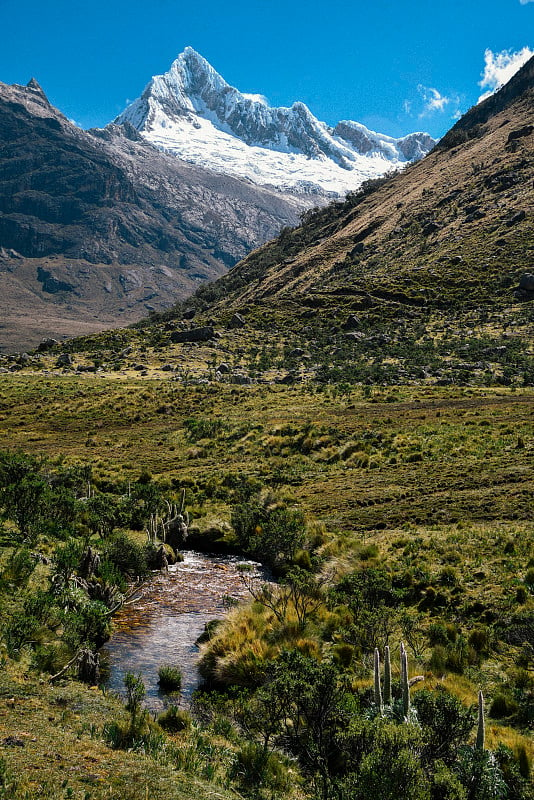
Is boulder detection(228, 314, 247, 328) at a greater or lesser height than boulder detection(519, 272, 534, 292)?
lesser

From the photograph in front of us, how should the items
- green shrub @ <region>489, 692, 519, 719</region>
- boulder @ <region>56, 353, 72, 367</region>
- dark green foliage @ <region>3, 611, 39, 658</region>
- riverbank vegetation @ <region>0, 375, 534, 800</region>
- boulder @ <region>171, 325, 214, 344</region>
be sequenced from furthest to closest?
1. boulder @ <region>171, 325, 214, 344</region>
2. boulder @ <region>56, 353, 72, 367</region>
3. dark green foliage @ <region>3, 611, 39, 658</region>
4. green shrub @ <region>489, 692, 519, 719</region>
5. riverbank vegetation @ <region>0, 375, 534, 800</region>

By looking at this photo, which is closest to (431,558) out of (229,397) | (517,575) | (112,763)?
(517,575)

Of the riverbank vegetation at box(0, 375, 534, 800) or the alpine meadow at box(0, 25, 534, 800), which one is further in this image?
the alpine meadow at box(0, 25, 534, 800)

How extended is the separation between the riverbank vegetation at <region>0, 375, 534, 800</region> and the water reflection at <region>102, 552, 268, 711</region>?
76 cm

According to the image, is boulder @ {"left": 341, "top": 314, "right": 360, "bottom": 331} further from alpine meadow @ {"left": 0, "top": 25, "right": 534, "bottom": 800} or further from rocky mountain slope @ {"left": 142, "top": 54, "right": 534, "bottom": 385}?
alpine meadow @ {"left": 0, "top": 25, "right": 534, "bottom": 800}

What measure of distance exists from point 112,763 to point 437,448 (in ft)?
93.9

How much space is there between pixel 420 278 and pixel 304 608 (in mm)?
102531

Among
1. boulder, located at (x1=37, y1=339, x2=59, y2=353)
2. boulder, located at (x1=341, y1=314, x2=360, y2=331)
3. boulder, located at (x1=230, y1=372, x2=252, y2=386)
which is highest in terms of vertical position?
boulder, located at (x1=341, y1=314, x2=360, y2=331)

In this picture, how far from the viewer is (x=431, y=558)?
20406mm

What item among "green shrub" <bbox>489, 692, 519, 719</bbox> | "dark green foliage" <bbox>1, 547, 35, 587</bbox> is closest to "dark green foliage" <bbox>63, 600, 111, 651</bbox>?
"dark green foliage" <bbox>1, 547, 35, 587</bbox>

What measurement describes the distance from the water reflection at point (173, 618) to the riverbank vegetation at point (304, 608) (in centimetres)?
76

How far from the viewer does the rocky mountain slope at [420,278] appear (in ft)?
265

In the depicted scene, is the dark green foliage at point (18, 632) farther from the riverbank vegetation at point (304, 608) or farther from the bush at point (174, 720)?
the bush at point (174, 720)

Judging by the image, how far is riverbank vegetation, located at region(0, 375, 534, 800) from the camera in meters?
9.39
